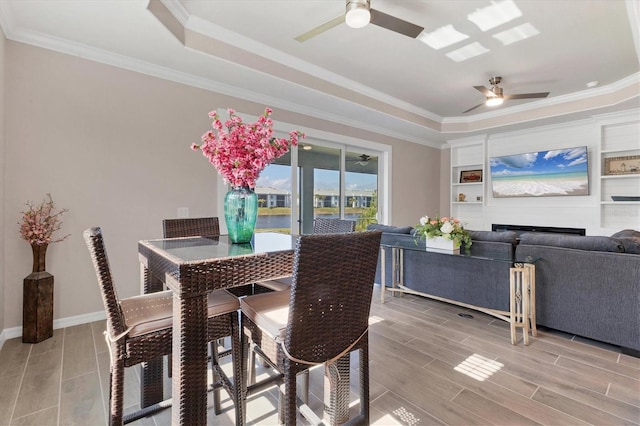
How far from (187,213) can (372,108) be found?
9.75ft

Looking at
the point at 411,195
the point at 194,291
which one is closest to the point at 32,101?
the point at 194,291

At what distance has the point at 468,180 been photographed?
6.40 meters

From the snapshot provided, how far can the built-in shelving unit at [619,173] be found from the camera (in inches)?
181

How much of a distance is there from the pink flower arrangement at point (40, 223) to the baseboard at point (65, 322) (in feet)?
2.41

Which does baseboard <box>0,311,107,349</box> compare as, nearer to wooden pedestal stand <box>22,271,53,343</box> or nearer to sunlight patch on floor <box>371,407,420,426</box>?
wooden pedestal stand <box>22,271,53,343</box>

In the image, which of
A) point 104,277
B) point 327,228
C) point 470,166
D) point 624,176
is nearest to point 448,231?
point 327,228

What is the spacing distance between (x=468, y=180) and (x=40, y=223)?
6792 millimetres

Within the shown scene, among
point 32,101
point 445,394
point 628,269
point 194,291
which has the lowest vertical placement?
point 445,394

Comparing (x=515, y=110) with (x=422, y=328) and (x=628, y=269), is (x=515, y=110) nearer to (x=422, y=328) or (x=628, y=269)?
(x=628, y=269)

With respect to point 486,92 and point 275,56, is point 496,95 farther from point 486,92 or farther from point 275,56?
point 275,56

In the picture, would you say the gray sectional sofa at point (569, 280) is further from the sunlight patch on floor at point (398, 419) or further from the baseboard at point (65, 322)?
the baseboard at point (65, 322)

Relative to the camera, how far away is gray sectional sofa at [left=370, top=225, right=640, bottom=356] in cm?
230

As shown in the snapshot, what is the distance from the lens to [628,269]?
2270mm

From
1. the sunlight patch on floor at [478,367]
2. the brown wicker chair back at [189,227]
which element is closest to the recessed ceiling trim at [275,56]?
the brown wicker chair back at [189,227]
